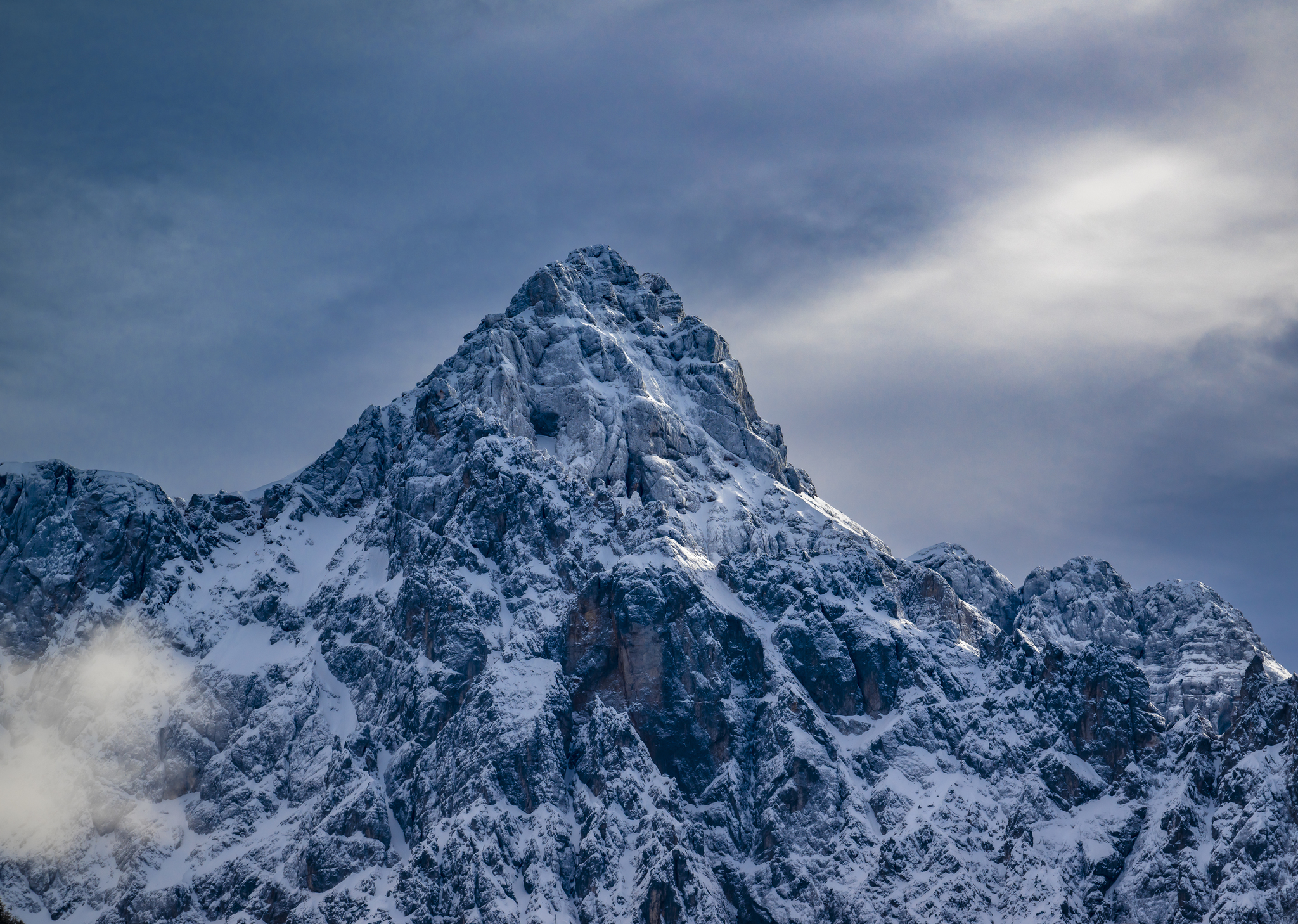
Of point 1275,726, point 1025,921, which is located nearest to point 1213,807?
point 1275,726

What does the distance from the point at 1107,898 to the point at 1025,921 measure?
1142 cm

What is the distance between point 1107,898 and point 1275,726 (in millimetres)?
32965

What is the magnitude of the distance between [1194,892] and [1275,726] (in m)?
26.8

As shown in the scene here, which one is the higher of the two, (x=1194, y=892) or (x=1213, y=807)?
(x=1213, y=807)

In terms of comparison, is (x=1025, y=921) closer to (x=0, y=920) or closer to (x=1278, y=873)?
(x=1278, y=873)

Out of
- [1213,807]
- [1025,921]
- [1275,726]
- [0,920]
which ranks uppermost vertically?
[1275,726]

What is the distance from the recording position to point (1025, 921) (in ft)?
→ 653

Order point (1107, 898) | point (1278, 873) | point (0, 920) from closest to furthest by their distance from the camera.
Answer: point (0, 920)
point (1278, 873)
point (1107, 898)

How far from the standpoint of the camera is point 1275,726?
19925 centimetres

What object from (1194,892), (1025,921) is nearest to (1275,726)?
(1194,892)

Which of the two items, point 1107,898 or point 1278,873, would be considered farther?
point 1107,898

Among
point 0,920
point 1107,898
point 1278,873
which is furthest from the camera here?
point 1107,898

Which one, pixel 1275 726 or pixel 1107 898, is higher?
pixel 1275 726

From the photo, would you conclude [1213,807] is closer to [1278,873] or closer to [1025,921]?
[1278,873]
